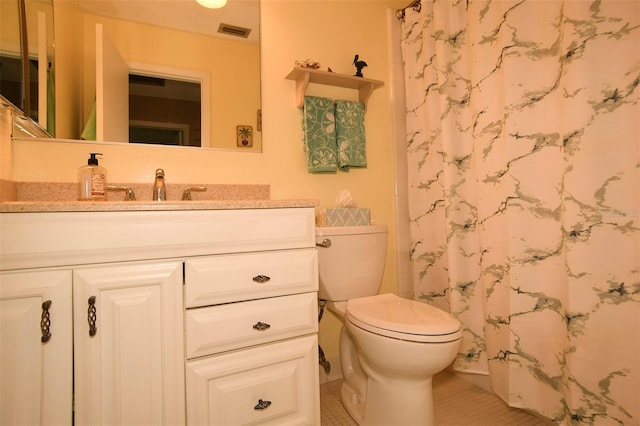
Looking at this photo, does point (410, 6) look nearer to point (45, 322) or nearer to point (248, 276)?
point (248, 276)

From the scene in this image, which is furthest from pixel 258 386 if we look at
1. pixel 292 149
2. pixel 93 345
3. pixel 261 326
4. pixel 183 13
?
pixel 183 13

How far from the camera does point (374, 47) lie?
6.16ft

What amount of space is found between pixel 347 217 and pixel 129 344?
96 cm

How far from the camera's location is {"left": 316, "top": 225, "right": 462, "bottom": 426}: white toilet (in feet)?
3.34

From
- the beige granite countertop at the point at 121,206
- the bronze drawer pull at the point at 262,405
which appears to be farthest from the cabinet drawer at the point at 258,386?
the beige granite countertop at the point at 121,206

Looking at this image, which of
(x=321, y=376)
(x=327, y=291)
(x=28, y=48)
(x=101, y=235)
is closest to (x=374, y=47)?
(x=327, y=291)

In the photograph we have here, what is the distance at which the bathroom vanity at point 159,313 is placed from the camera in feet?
2.53

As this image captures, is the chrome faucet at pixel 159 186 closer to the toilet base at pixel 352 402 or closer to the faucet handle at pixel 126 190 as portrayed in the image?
the faucet handle at pixel 126 190

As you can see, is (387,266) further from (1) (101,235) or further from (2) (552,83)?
(1) (101,235)

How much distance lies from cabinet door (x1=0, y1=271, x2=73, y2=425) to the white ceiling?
1.17 metres

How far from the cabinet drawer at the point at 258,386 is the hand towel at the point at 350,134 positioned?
0.97 m

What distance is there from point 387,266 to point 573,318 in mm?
941

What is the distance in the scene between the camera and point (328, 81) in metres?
1.69

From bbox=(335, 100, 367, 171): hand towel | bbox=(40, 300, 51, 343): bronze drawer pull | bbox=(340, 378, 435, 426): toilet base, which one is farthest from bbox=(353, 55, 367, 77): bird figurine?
bbox=(40, 300, 51, 343): bronze drawer pull
